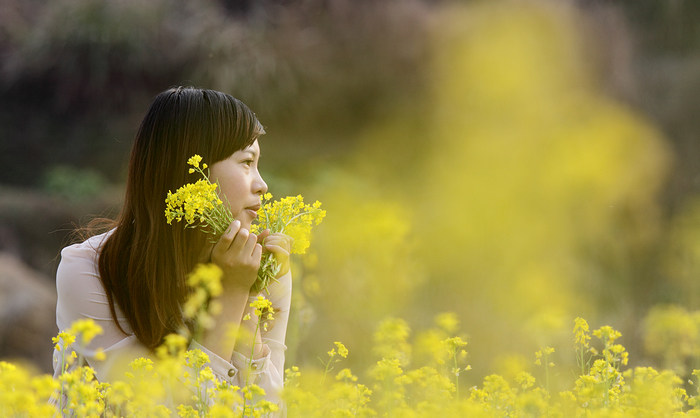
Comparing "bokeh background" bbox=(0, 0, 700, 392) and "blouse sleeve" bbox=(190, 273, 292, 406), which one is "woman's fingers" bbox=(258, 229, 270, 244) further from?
"bokeh background" bbox=(0, 0, 700, 392)

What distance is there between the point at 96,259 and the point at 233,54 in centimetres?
412

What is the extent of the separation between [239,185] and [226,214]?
0.41 ft

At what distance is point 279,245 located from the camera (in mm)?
1631

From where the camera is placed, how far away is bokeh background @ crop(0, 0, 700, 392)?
525 cm

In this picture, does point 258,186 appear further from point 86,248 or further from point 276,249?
point 86,248

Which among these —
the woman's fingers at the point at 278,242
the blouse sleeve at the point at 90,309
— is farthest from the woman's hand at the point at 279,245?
the blouse sleeve at the point at 90,309

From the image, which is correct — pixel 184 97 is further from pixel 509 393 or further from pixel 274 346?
pixel 509 393

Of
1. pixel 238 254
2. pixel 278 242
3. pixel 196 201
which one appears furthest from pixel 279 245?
pixel 196 201

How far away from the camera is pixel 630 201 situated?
18.7 feet

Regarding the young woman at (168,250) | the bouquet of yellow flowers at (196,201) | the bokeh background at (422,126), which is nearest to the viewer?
the bouquet of yellow flowers at (196,201)

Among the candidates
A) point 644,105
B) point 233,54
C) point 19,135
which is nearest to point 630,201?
point 644,105

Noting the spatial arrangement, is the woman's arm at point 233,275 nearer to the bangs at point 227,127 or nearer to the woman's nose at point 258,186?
the woman's nose at point 258,186

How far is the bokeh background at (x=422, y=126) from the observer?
525 cm

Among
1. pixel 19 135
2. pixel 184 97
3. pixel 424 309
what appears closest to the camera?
pixel 184 97
